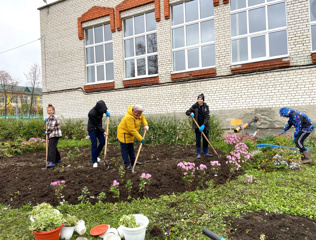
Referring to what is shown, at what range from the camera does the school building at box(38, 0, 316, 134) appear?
8.16 m

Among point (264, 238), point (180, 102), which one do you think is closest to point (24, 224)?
point (264, 238)

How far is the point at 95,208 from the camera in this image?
3.50 m

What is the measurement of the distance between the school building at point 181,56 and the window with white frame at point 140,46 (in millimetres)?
48

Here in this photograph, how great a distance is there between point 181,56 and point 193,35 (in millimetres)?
1032

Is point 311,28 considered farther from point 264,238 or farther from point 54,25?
point 54,25

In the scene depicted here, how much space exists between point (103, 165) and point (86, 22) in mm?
9829

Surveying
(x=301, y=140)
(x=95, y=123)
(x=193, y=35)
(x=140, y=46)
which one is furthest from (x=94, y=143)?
(x=140, y=46)

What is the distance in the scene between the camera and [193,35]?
1022 centimetres

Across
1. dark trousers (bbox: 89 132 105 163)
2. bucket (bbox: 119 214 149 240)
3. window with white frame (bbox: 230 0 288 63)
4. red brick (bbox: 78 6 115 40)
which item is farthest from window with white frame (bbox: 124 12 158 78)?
bucket (bbox: 119 214 149 240)

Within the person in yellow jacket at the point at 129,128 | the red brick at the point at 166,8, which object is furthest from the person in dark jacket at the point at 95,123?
the red brick at the point at 166,8

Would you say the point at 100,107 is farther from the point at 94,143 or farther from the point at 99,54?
the point at 99,54

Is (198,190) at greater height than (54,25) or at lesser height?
lesser

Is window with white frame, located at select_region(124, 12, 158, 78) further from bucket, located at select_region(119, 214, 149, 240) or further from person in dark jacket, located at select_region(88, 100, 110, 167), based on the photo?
bucket, located at select_region(119, 214, 149, 240)

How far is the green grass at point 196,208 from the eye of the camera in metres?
2.89
